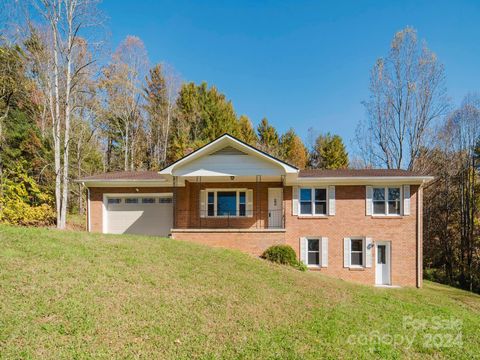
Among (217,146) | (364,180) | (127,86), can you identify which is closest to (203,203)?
(217,146)

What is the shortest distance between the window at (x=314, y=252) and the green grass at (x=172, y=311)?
4182mm

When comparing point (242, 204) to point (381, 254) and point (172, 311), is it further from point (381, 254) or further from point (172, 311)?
point (172, 311)

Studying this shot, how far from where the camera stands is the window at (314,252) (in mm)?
13734

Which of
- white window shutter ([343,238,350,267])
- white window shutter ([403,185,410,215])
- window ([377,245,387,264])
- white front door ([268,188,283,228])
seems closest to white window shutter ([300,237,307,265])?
white front door ([268,188,283,228])

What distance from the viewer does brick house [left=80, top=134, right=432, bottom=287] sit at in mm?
12953

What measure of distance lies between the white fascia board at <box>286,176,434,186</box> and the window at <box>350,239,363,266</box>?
3079 mm

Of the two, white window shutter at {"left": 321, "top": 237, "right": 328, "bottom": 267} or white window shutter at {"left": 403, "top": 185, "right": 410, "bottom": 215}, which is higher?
white window shutter at {"left": 403, "top": 185, "right": 410, "bottom": 215}

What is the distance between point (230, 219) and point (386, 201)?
27.2ft

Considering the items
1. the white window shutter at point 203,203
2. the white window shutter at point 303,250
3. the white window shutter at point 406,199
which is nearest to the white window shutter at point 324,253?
the white window shutter at point 303,250

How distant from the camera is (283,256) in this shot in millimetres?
12102

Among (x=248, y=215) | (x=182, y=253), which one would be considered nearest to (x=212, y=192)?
(x=248, y=215)

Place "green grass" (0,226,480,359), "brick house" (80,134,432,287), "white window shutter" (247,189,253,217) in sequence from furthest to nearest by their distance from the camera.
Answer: "white window shutter" (247,189,253,217), "brick house" (80,134,432,287), "green grass" (0,226,480,359)

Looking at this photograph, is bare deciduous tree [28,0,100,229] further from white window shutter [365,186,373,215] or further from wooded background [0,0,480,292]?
white window shutter [365,186,373,215]

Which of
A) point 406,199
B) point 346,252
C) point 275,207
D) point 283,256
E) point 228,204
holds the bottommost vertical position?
point 346,252
